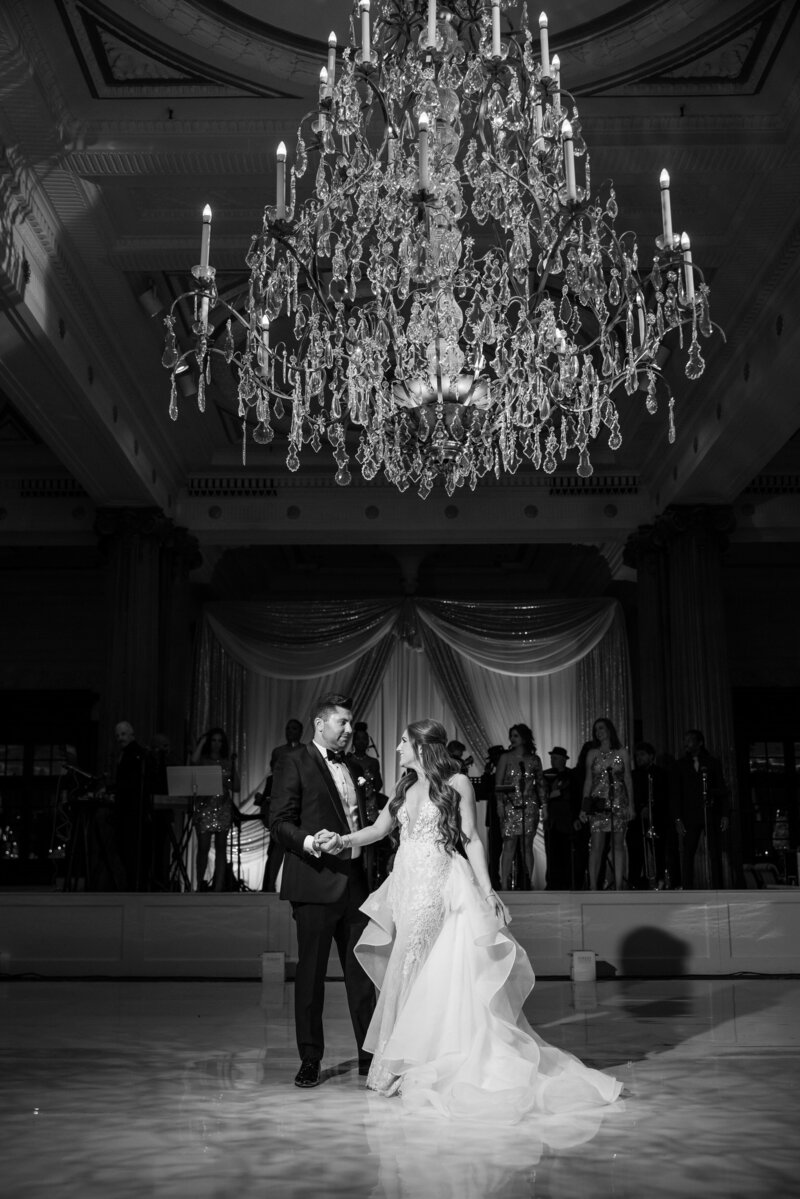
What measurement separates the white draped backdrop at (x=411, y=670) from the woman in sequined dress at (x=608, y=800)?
4.88m

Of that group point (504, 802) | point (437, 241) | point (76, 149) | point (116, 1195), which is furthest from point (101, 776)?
point (116, 1195)

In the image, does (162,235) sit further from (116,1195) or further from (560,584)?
(560,584)

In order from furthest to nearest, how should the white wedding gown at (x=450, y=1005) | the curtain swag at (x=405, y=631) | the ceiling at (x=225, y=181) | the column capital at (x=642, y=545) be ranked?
the curtain swag at (x=405, y=631) < the column capital at (x=642, y=545) < the ceiling at (x=225, y=181) < the white wedding gown at (x=450, y=1005)

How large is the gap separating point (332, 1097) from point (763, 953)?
6.09m

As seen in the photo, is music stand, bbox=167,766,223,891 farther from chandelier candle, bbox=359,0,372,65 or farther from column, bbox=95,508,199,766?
chandelier candle, bbox=359,0,372,65

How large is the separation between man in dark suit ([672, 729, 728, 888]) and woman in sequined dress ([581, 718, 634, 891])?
1.91 ft

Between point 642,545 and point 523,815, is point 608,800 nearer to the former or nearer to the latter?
point 523,815

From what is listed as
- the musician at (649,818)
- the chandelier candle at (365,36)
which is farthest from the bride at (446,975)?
the musician at (649,818)

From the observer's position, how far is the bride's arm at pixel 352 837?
478 centimetres

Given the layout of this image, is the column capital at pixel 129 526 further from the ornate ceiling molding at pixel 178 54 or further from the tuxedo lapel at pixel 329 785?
the tuxedo lapel at pixel 329 785

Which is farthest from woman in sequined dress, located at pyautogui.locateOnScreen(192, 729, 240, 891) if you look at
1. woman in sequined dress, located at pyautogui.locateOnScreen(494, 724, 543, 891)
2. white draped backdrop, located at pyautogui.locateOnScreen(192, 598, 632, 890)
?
white draped backdrop, located at pyautogui.locateOnScreen(192, 598, 632, 890)

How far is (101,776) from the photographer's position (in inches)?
461

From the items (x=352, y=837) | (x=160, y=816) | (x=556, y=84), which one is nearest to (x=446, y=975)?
(x=352, y=837)

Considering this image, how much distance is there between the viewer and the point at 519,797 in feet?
38.6
